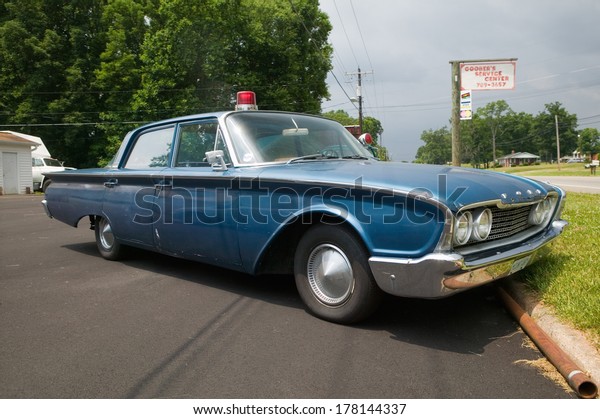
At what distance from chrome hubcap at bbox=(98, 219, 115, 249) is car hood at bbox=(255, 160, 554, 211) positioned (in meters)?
2.61

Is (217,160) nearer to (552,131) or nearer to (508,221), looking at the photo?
(508,221)

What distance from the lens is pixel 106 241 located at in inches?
213

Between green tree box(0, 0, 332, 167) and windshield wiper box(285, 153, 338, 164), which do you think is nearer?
windshield wiper box(285, 153, 338, 164)

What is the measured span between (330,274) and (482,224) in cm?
103

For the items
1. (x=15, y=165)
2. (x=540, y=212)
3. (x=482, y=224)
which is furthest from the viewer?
(x=15, y=165)

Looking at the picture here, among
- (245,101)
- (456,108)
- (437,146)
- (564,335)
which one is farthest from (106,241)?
Answer: (437,146)

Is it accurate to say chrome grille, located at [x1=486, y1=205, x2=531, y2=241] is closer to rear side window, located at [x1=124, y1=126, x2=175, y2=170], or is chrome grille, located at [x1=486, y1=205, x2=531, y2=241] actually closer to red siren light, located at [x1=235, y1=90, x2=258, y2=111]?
rear side window, located at [x1=124, y1=126, x2=175, y2=170]

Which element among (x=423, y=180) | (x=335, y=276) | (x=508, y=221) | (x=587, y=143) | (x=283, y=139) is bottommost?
(x=335, y=276)

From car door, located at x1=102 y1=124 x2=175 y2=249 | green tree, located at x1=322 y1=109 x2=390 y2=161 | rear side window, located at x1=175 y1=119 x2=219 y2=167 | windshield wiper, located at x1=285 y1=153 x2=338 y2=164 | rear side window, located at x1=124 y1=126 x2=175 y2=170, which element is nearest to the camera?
windshield wiper, located at x1=285 y1=153 x2=338 y2=164

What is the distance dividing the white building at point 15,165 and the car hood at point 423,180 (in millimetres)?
23842

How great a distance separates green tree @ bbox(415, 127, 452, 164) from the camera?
133875mm

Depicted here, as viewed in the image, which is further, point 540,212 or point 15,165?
point 15,165

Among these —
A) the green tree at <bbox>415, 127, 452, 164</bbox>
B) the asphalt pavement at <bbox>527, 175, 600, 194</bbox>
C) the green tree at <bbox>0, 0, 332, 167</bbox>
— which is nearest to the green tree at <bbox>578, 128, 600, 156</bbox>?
the green tree at <bbox>415, 127, 452, 164</bbox>

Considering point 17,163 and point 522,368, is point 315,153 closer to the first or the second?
point 522,368
